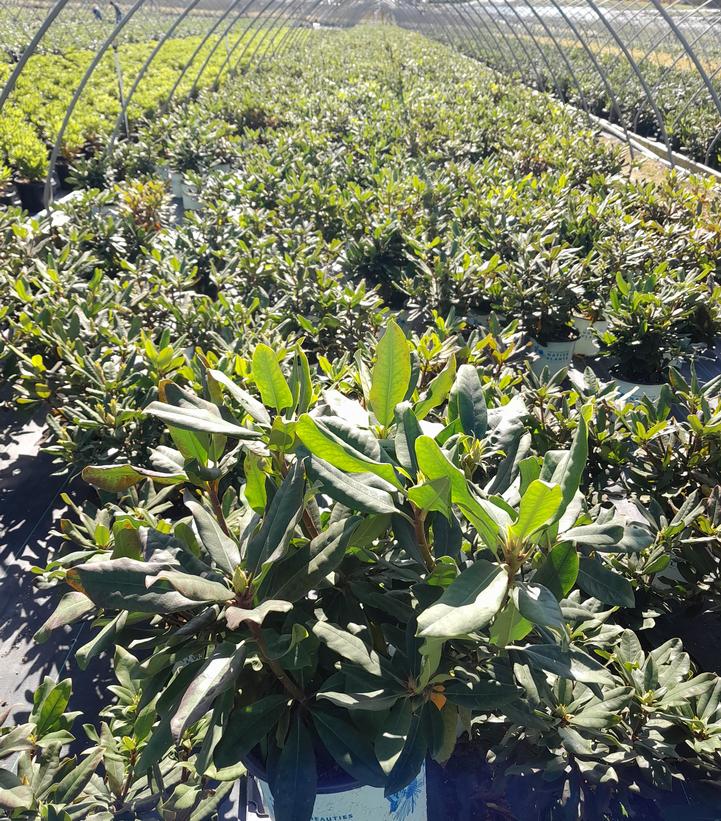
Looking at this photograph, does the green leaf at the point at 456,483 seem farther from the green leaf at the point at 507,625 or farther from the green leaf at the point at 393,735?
the green leaf at the point at 393,735

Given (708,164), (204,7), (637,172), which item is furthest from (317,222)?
(204,7)

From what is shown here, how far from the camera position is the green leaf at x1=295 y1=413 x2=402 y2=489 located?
1007mm

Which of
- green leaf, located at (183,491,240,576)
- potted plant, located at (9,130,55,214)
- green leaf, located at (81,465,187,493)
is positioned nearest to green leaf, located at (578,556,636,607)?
green leaf, located at (183,491,240,576)

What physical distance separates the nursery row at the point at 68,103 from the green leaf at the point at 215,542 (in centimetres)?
623

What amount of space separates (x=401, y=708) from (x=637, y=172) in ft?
34.5

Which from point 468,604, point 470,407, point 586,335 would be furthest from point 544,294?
point 468,604

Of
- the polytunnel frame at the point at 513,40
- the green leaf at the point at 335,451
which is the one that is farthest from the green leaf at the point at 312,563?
the polytunnel frame at the point at 513,40

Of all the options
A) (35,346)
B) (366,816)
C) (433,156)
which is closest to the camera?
(366,816)

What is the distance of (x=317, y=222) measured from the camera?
17.2 feet

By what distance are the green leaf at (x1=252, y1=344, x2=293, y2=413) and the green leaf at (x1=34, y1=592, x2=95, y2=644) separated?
53 centimetres

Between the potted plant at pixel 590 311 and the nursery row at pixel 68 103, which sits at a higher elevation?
the nursery row at pixel 68 103

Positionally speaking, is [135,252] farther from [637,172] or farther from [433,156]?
[637,172]

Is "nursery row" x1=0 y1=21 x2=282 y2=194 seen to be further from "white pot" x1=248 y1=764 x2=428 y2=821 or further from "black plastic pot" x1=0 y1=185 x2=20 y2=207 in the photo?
"white pot" x1=248 y1=764 x2=428 y2=821

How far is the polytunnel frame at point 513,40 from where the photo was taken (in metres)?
8.61
